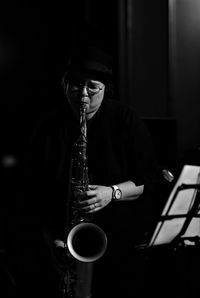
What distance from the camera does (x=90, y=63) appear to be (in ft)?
6.57

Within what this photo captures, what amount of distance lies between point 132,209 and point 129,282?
35cm

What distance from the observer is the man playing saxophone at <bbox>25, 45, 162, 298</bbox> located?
6.57 ft

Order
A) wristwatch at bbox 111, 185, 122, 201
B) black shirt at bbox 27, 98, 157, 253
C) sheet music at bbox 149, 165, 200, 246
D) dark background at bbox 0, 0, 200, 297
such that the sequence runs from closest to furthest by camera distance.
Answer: sheet music at bbox 149, 165, 200, 246, wristwatch at bbox 111, 185, 122, 201, black shirt at bbox 27, 98, 157, 253, dark background at bbox 0, 0, 200, 297

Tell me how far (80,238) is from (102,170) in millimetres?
339

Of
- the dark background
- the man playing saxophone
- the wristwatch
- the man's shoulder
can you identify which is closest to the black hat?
the man playing saxophone

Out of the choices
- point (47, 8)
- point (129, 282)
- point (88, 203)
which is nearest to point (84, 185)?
point (88, 203)

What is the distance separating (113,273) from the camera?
2.07m

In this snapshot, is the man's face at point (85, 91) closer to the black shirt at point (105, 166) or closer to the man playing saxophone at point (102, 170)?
the man playing saxophone at point (102, 170)

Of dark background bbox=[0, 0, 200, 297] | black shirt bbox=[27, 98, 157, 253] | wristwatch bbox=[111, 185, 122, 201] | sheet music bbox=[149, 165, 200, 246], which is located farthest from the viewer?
dark background bbox=[0, 0, 200, 297]

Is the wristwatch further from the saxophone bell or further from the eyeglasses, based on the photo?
the eyeglasses

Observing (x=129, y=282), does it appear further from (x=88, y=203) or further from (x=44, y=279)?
(x=44, y=279)

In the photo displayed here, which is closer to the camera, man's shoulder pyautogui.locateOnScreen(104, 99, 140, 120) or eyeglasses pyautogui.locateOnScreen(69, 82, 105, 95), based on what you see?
eyeglasses pyautogui.locateOnScreen(69, 82, 105, 95)

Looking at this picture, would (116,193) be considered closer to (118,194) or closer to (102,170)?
(118,194)

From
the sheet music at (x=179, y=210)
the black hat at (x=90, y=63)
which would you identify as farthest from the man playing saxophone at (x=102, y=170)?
the sheet music at (x=179, y=210)
